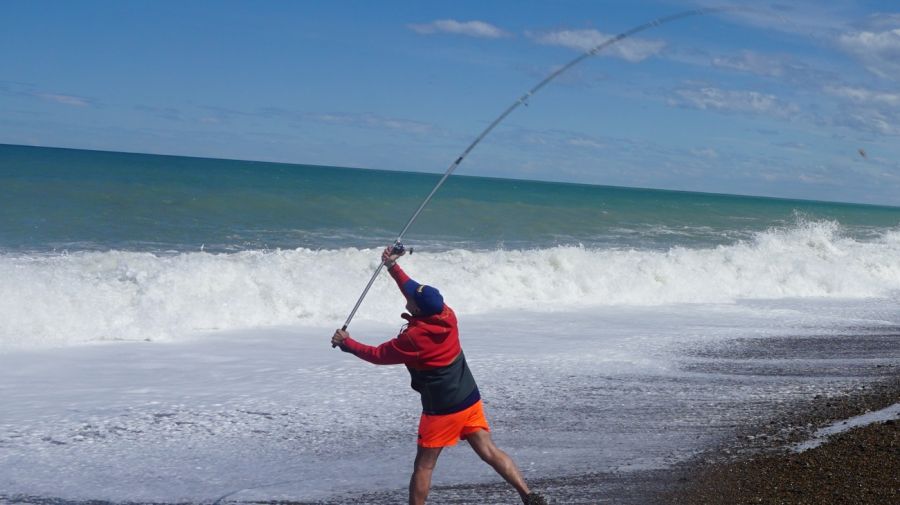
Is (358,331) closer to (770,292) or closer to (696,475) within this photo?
(696,475)

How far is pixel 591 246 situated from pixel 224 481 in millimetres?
22120

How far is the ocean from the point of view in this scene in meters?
6.62

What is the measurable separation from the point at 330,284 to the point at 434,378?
30.8 feet

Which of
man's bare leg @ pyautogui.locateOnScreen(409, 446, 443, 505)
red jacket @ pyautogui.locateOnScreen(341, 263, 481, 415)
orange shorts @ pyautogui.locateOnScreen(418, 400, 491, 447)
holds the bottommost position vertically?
man's bare leg @ pyautogui.locateOnScreen(409, 446, 443, 505)

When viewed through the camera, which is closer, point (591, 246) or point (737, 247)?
point (737, 247)

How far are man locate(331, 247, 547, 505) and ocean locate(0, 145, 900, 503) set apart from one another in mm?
947

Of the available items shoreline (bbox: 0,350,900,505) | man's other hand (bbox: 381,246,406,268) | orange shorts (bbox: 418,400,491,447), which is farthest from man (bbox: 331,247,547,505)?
shoreline (bbox: 0,350,900,505)

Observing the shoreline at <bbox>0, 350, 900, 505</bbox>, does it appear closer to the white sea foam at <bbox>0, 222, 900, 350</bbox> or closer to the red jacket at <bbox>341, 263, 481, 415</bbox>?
the red jacket at <bbox>341, 263, 481, 415</bbox>

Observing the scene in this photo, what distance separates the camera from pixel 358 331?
40.6 ft

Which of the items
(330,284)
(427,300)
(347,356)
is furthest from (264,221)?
(427,300)

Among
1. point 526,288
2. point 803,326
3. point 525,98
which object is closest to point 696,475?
point 525,98

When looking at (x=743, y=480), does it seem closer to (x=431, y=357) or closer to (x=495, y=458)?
(x=495, y=458)

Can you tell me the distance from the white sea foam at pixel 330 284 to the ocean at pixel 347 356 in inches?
1.8

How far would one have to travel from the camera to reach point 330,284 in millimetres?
14414
